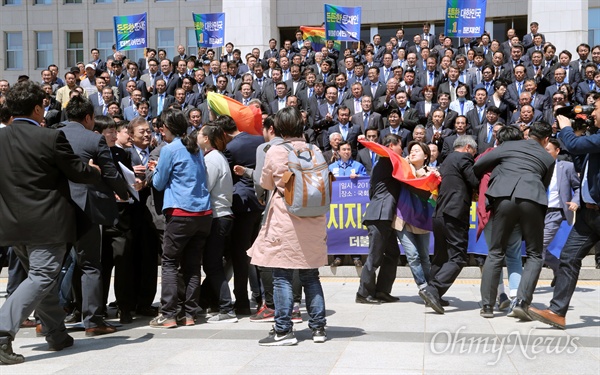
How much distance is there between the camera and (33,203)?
21.5 ft

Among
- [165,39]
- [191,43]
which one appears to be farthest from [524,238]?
[165,39]

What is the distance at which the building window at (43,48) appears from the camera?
40.2m

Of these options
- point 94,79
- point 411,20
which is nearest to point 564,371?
point 94,79

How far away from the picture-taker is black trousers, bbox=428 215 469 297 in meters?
8.88

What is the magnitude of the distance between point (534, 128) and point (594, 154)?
36.4 inches

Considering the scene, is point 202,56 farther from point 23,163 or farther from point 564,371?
point 564,371

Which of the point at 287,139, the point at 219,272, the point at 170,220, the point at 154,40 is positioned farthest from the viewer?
the point at 154,40

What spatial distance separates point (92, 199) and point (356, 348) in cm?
280

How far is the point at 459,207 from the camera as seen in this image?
9047 mm

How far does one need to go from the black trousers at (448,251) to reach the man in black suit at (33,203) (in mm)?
4160

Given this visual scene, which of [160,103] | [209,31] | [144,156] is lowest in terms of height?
[144,156]

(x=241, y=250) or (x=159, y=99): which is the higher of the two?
(x=159, y=99)

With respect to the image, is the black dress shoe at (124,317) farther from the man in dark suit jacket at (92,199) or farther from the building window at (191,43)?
the building window at (191,43)

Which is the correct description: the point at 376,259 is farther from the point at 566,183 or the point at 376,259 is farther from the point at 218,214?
the point at 566,183
